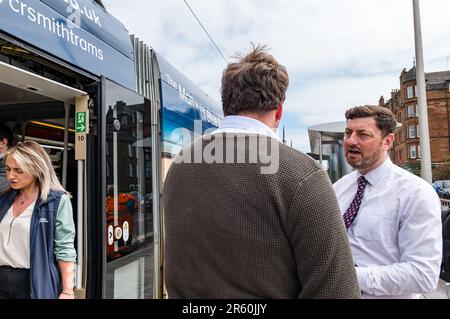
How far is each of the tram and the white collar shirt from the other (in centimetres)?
187

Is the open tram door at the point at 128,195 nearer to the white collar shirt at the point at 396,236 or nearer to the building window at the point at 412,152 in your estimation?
the white collar shirt at the point at 396,236

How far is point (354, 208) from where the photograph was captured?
7.14 feet

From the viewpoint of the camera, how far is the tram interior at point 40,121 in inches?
143

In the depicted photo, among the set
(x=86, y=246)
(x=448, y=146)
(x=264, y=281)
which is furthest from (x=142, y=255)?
(x=448, y=146)

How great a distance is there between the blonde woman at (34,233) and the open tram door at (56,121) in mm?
201

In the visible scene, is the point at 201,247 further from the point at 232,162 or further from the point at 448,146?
the point at 448,146

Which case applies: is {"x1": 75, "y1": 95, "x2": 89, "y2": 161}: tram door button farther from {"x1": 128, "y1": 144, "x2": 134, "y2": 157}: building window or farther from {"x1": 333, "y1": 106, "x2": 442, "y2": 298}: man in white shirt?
{"x1": 333, "y1": 106, "x2": 442, "y2": 298}: man in white shirt

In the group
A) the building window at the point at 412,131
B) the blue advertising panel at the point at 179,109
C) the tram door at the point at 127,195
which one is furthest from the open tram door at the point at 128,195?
the building window at the point at 412,131

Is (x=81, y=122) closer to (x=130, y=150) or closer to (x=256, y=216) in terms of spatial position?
(x=130, y=150)

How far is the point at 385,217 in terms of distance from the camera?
2.01 m

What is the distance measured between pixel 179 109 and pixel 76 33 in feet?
6.94

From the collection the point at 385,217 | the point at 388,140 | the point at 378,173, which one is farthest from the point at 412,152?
the point at 385,217

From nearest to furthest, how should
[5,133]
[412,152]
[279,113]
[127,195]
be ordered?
[279,113], [127,195], [5,133], [412,152]
